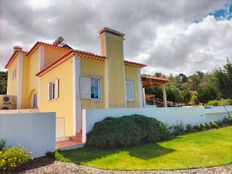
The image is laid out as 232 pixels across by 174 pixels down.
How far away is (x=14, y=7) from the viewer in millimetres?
9148

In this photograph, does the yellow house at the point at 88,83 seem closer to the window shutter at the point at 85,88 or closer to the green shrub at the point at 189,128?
the window shutter at the point at 85,88

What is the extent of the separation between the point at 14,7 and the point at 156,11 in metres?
8.51

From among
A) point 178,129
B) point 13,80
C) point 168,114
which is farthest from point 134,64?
point 13,80

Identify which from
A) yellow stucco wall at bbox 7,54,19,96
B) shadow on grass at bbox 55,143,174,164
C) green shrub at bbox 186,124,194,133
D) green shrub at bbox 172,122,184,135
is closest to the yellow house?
shadow on grass at bbox 55,143,174,164

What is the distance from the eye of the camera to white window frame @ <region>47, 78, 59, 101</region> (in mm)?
16562

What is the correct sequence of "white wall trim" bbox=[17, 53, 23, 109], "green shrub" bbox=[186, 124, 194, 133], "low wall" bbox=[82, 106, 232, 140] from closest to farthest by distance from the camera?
"low wall" bbox=[82, 106, 232, 140], "green shrub" bbox=[186, 124, 194, 133], "white wall trim" bbox=[17, 53, 23, 109]

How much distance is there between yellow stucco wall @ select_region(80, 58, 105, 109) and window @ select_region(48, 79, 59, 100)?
10.6ft

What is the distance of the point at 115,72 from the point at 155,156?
859cm

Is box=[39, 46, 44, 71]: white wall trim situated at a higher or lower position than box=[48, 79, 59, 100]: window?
higher

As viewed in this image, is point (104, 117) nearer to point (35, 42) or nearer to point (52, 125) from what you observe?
point (52, 125)

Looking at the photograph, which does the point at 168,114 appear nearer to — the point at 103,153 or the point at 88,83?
the point at 88,83

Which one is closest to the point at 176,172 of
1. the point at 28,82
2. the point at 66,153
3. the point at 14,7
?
the point at 66,153

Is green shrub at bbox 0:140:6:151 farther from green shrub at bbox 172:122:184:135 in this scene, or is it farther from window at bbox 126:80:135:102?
green shrub at bbox 172:122:184:135

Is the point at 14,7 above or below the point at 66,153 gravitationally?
above
